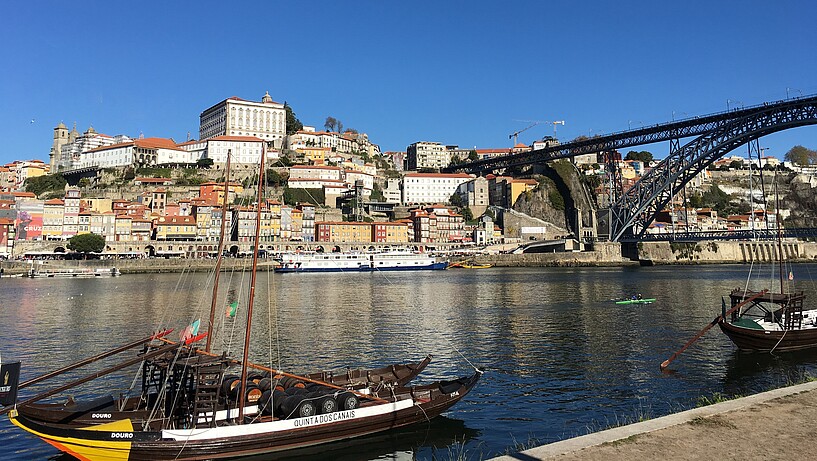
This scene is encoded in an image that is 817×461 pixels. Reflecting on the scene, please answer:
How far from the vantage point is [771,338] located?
46.4 feet

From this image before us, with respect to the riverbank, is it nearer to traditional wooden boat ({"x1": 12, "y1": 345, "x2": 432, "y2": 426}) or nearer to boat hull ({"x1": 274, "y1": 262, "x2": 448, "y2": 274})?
boat hull ({"x1": 274, "y1": 262, "x2": 448, "y2": 274})

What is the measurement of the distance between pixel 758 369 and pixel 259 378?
35.6ft

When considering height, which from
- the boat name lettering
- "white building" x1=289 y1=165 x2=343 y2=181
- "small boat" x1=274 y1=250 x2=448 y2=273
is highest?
"white building" x1=289 y1=165 x2=343 y2=181

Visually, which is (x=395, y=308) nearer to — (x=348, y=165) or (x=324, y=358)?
(x=324, y=358)

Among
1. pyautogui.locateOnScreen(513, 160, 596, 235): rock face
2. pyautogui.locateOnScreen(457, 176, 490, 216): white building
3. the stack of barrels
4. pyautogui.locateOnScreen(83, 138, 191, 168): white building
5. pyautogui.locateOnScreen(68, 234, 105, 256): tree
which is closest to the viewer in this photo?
the stack of barrels

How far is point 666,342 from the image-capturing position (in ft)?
55.1

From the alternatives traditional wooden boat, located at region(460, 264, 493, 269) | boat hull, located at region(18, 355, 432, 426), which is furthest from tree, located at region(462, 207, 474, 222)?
boat hull, located at region(18, 355, 432, 426)

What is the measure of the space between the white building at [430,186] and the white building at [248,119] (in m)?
23.9

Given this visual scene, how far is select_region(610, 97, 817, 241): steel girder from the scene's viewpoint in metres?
52.3

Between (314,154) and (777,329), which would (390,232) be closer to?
(314,154)

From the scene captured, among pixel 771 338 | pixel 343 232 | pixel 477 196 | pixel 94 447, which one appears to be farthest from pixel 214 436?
pixel 477 196

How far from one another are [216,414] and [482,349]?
9349mm

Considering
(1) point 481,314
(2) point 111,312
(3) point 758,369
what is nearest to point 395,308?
(1) point 481,314

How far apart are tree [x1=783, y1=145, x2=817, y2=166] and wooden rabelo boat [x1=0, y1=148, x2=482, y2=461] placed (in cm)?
13949
